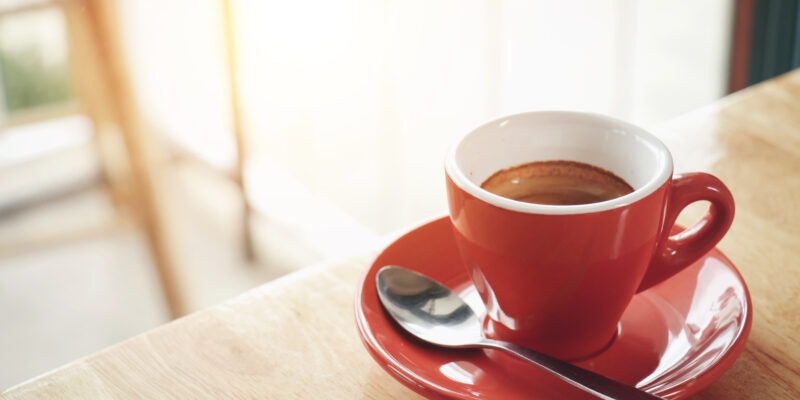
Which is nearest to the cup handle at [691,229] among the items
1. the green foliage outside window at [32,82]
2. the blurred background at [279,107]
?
the blurred background at [279,107]

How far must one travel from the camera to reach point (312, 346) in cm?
41

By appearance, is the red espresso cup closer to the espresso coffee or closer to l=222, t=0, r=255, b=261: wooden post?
the espresso coffee

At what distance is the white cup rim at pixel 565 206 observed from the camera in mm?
321

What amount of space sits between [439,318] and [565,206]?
0.09 meters

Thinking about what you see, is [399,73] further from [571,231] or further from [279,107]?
[571,231]

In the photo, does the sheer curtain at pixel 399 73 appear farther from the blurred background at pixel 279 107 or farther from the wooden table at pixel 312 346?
the wooden table at pixel 312 346

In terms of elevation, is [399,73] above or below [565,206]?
below

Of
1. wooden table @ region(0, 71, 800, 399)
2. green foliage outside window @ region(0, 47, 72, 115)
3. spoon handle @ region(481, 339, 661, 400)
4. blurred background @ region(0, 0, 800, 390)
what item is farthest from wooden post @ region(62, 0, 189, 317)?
spoon handle @ region(481, 339, 661, 400)

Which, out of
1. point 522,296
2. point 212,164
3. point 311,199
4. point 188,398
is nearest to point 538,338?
point 522,296

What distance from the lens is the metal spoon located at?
0.33 meters

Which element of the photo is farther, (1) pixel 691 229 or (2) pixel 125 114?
(2) pixel 125 114

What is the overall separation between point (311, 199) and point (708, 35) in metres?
0.89

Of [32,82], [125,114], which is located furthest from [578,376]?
[32,82]

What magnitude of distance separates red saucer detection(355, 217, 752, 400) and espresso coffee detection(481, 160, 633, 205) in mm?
61
